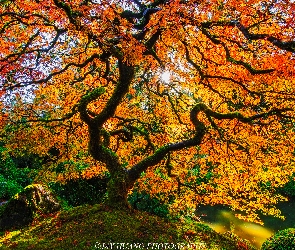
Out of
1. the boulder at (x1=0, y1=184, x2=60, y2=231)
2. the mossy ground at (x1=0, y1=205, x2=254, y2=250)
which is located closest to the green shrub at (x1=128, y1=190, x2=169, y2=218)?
the mossy ground at (x1=0, y1=205, x2=254, y2=250)

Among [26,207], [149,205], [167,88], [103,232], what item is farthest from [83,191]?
[103,232]

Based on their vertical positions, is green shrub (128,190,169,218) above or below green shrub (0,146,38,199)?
below

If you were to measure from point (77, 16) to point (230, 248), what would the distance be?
275 inches

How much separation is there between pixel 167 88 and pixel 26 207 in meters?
6.79

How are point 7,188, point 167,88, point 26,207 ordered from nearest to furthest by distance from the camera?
point 26,207 < point 167,88 < point 7,188

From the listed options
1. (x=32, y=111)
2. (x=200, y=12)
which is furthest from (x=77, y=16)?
(x=32, y=111)

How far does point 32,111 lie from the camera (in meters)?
11.5

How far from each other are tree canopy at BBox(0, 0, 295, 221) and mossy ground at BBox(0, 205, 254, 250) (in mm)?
766

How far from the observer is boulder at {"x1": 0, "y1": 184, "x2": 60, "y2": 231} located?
8.73 meters

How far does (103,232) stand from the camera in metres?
6.83

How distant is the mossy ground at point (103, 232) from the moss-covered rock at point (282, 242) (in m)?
1.03

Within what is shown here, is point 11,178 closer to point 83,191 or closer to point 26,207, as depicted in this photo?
point 83,191

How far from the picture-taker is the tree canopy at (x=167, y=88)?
7566mm

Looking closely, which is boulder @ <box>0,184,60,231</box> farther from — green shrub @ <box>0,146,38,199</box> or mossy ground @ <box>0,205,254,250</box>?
green shrub @ <box>0,146,38,199</box>
